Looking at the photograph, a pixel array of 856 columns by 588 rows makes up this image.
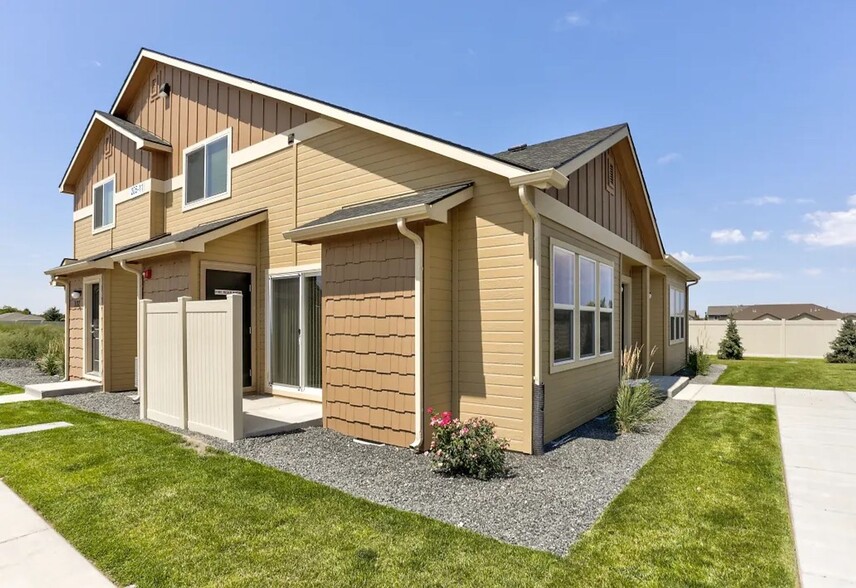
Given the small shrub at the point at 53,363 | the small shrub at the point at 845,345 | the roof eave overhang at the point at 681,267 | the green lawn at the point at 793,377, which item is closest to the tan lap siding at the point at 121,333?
the small shrub at the point at 53,363

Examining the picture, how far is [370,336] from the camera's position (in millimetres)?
6105

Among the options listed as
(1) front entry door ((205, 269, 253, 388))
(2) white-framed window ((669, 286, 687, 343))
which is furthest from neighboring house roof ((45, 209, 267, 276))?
(2) white-framed window ((669, 286, 687, 343))

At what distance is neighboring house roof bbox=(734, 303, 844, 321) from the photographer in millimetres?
45031

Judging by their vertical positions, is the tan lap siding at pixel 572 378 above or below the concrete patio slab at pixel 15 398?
above

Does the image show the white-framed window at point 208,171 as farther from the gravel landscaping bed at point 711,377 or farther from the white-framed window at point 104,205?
the gravel landscaping bed at point 711,377

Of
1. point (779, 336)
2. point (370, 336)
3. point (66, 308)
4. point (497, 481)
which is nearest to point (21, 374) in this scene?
point (66, 308)

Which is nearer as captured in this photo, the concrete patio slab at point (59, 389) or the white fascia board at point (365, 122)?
the white fascia board at point (365, 122)

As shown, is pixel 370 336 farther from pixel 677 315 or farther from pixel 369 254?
pixel 677 315

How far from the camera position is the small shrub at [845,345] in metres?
18.7

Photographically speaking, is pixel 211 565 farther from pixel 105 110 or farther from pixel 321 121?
pixel 105 110

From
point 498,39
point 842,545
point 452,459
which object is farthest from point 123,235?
point 842,545

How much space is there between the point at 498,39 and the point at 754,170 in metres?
9.76

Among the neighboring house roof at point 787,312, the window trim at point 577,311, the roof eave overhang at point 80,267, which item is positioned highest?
the roof eave overhang at point 80,267

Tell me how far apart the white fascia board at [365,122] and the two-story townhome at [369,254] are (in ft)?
0.10
